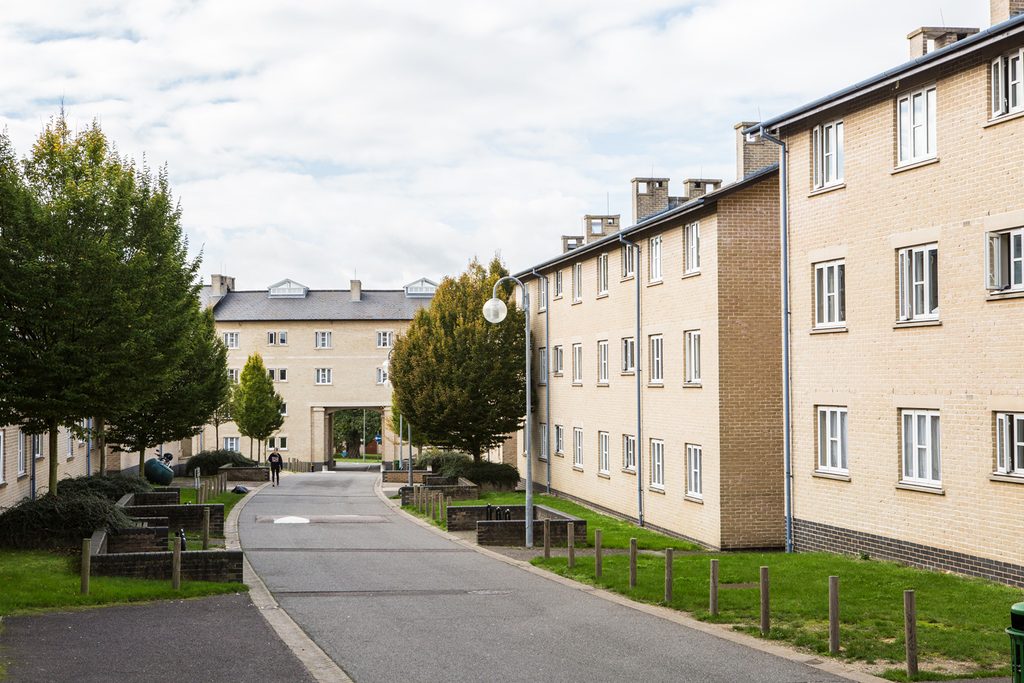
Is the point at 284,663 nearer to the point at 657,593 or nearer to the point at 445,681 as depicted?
the point at 445,681

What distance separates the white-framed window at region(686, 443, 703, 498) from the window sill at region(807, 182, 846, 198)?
23.8 feet

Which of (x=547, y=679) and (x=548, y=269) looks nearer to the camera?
(x=547, y=679)

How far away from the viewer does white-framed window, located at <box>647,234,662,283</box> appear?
2889cm

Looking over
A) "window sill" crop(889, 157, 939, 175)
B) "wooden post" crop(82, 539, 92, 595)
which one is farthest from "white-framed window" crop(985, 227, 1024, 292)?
"wooden post" crop(82, 539, 92, 595)

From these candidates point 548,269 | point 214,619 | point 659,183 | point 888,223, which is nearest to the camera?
point 214,619

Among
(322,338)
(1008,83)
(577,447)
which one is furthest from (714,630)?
(322,338)

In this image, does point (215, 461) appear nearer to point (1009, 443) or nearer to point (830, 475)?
point (830, 475)

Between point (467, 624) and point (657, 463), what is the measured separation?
50.5 ft

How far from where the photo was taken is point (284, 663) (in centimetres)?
1166

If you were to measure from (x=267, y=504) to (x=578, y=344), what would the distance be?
11832 mm

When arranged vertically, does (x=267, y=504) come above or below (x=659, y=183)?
below

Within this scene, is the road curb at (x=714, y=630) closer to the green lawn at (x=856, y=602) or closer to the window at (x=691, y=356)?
the green lawn at (x=856, y=602)

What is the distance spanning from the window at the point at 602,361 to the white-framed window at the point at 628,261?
3.10 meters

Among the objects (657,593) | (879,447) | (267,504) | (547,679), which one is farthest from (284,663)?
(267,504)
